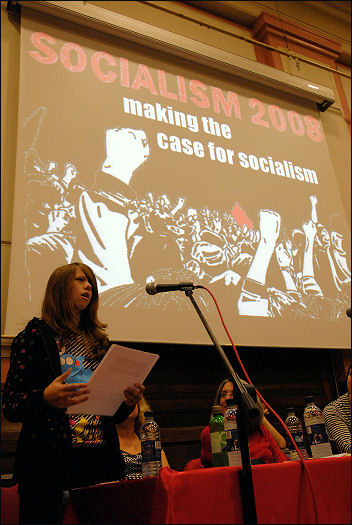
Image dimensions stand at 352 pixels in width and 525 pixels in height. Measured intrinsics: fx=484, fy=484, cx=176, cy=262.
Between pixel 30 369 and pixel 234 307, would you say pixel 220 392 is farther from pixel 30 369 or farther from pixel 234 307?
A: pixel 30 369

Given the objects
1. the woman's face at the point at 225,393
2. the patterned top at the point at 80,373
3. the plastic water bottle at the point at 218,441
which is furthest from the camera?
the woman's face at the point at 225,393

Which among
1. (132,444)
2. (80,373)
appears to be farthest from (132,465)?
(80,373)

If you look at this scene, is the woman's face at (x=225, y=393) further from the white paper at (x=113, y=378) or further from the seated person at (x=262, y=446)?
the white paper at (x=113, y=378)

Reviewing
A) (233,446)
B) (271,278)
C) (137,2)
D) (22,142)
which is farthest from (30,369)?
(137,2)

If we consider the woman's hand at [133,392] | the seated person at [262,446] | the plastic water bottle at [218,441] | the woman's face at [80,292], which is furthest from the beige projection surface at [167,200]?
the woman's hand at [133,392]

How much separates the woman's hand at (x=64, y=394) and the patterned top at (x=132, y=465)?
1010 mm

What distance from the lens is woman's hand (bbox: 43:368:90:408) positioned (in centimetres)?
125

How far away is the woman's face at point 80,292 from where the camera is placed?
1648 mm

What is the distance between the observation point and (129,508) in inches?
50.1

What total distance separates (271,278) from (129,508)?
225cm

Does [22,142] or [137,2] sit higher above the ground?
[137,2]

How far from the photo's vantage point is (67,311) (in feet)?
5.34

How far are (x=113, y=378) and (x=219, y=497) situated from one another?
417 mm

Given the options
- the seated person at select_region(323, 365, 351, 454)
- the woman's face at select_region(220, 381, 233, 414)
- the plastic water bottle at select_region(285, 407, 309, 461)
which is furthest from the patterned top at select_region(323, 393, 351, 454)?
the woman's face at select_region(220, 381, 233, 414)
